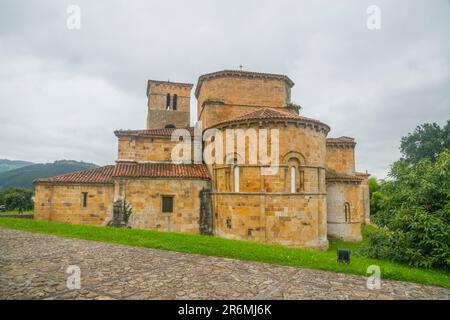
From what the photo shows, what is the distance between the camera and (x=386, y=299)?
5.94 metres

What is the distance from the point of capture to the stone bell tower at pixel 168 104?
26.7 m

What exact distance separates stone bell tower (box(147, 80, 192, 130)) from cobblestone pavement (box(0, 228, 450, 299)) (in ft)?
62.1

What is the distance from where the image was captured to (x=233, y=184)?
15.6m

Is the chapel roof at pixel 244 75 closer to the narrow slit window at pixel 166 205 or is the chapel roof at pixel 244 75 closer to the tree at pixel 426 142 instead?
the narrow slit window at pixel 166 205

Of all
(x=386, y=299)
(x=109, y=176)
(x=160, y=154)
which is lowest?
(x=386, y=299)

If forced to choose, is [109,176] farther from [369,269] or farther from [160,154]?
[369,269]

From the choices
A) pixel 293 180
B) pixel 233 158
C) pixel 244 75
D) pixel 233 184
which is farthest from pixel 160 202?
pixel 244 75

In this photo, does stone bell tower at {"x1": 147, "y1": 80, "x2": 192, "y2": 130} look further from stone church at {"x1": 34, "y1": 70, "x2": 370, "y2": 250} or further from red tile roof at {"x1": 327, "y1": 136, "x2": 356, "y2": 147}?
red tile roof at {"x1": 327, "y1": 136, "x2": 356, "y2": 147}

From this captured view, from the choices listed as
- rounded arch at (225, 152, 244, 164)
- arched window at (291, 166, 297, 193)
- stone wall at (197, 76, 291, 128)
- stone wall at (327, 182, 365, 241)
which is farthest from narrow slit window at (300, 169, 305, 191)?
stone wall at (197, 76, 291, 128)

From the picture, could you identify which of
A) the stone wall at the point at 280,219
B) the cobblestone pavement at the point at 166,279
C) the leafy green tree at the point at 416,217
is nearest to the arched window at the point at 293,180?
the stone wall at the point at 280,219

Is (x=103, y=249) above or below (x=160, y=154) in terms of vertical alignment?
below

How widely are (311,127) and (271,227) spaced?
6.18 metres

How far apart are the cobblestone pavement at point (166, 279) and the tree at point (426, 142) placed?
35547 millimetres
